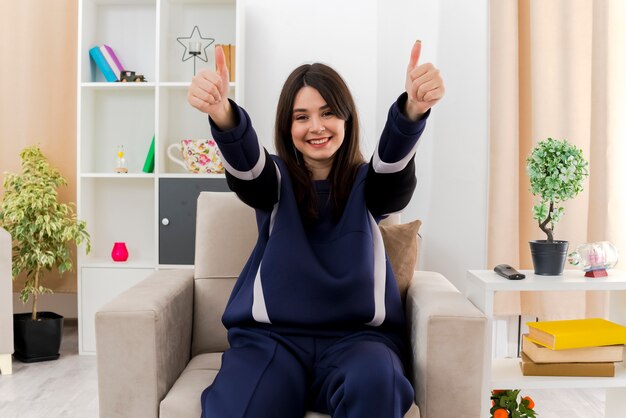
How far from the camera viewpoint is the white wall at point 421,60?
2.91 meters

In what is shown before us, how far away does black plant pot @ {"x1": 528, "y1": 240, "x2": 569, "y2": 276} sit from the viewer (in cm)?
184

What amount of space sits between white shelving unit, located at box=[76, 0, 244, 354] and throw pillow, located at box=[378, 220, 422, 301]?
136 centimetres

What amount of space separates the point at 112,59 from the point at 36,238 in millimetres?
871

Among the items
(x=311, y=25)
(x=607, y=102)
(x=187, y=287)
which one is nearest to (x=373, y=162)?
(x=187, y=287)

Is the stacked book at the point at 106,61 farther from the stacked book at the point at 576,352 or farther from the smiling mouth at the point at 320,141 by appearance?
the stacked book at the point at 576,352

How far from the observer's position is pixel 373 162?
1.62 m

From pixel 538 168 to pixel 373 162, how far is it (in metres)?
0.49

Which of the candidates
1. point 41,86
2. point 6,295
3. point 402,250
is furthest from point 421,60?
point 6,295

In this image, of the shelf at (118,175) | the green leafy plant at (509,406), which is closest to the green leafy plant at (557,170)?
the green leafy plant at (509,406)

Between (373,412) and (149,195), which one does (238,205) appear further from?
(149,195)

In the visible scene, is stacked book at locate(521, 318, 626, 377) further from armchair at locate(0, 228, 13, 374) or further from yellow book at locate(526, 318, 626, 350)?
armchair at locate(0, 228, 13, 374)

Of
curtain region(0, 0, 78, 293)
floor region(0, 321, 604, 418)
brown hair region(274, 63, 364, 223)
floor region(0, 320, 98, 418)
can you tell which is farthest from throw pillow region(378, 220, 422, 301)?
curtain region(0, 0, 78, 293)

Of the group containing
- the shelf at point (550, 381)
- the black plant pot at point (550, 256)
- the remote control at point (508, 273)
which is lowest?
the shelf at point (550, 381)

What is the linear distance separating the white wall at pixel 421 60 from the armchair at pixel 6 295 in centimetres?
120
